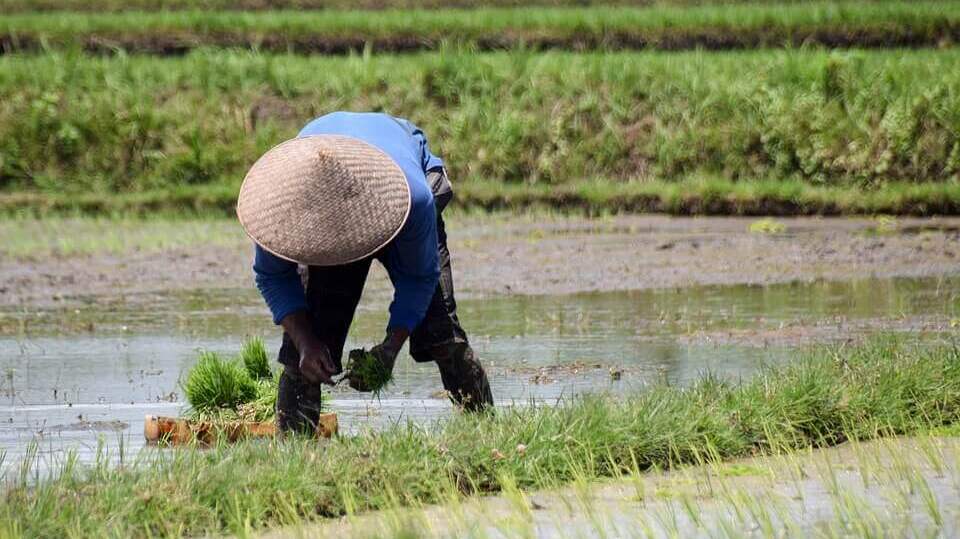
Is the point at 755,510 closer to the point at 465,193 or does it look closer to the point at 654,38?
the point at 465,193

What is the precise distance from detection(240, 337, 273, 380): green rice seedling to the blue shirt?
1523 mm

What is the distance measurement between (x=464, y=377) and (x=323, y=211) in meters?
1.28

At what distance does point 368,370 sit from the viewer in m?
5.73

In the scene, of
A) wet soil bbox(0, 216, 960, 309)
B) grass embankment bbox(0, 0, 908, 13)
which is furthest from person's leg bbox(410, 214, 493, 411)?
grass embankment bbox(0, 0, 908, 13)

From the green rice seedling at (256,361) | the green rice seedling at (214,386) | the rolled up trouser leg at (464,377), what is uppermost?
the rolled up trouser leg at (464,377)

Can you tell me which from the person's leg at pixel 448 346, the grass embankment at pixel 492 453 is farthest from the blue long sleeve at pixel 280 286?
the person's leg at pixel 448 346

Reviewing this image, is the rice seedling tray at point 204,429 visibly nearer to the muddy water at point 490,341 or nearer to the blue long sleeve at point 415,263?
the muddy water at point 490,341

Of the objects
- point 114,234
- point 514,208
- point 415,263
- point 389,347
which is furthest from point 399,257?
point 514,208

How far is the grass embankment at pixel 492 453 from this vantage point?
4953 millimetres

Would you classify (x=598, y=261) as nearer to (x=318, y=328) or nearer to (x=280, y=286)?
(x=318, y=328)

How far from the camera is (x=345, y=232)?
5.23 m

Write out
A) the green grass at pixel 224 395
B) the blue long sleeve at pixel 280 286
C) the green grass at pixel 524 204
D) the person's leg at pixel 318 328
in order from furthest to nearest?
the green grass at pixel 524 204
the green grass at pixel 224 395
the person's leg at pixel 318 328
the blue long sleeve at pixel 280 286

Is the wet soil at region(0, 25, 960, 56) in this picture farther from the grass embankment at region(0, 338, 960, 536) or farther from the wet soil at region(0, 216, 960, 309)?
the grass embankment at region(0, 338, 960, 536)

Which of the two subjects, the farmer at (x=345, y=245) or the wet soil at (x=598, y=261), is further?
the wet soil at (x=598, y=261)
